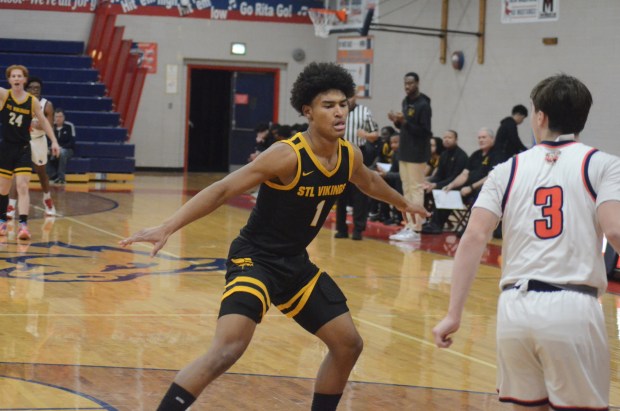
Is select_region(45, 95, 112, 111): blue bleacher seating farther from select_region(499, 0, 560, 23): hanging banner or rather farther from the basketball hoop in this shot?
select_region(499, 0, 560, 23): hanging banner

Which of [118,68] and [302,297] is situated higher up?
[118,68]

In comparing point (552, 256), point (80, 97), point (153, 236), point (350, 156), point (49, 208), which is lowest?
point (49, 208)

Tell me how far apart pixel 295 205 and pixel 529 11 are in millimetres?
13196

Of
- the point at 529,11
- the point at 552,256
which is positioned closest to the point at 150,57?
the point at 529,11

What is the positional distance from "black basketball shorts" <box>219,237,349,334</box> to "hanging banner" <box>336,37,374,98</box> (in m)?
16.7

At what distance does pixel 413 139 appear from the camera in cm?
1303

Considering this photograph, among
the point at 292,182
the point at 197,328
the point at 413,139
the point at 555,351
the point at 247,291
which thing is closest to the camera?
the point at 555,351

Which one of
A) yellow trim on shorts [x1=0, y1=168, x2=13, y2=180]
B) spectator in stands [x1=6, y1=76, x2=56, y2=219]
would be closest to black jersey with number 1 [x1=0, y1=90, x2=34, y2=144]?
yellow trim on shorts [x1=0, y1=168, x2=13, y2=180]

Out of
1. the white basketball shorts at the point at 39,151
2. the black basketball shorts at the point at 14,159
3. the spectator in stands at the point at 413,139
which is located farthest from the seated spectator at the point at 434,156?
the black basketball shorts at the point at 14,159

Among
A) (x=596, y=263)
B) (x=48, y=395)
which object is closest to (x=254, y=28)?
(x=48, y=395)

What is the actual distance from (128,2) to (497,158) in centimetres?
1181

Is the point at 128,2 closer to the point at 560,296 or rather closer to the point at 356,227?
the point at 356,227

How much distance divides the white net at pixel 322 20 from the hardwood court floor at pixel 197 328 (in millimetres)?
8747

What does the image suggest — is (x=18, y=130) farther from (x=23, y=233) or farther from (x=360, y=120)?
(x=360, y=120)
